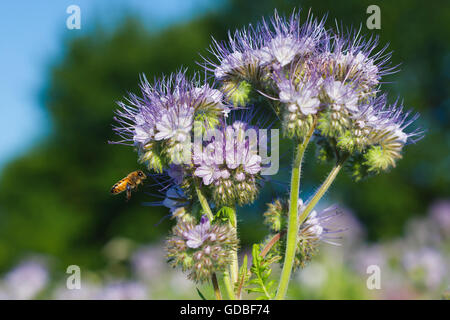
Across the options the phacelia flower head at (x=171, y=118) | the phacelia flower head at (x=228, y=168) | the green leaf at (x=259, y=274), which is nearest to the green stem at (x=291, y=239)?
the green leaf at (x=259, y=274)

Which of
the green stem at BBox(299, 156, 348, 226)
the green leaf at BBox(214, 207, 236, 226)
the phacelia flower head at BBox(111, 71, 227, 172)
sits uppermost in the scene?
the phacelia flower head at BBox(111, 71, 227, 172)

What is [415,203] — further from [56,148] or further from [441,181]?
[56,148]

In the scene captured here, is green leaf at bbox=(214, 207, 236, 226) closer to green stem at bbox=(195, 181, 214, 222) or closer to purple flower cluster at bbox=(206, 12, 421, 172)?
green stem at bbox=(195, 181, 214, 222)

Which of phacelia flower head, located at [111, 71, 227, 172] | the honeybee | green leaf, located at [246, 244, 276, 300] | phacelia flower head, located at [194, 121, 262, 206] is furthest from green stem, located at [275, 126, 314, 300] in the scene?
the honeybee

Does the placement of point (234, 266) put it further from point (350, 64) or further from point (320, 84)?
point (350, 64)

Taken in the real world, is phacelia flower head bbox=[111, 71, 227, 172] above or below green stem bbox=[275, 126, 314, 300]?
above

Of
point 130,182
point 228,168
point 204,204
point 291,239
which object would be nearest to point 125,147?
point 130,182

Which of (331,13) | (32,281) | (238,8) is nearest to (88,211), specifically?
(238,8)
